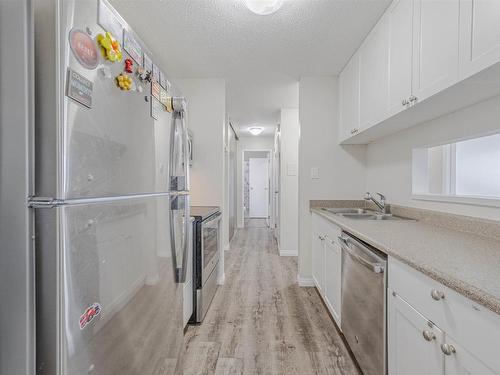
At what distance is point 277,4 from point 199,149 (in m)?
1.73

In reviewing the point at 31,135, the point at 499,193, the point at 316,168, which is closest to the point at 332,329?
the point at 499,193

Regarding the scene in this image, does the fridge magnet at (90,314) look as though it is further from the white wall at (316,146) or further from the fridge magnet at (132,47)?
the white wall at (316,146)

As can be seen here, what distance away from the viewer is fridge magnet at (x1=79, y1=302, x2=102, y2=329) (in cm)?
69

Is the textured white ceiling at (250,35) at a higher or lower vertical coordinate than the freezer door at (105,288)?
higher

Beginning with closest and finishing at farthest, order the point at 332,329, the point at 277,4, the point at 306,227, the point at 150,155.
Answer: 1. the point at 150,155
2. the point at 277,4
3. the point at 332,329
4. the point at 306,227

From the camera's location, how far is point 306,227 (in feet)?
9.45

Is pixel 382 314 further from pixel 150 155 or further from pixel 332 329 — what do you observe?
pixel 150 155

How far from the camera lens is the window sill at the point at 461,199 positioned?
1.29 meters

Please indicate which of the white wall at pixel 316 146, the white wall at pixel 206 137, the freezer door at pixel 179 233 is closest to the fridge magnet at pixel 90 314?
the freezer door at pixel 179 233

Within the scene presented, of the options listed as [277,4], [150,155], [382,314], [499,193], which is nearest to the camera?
[150,155]

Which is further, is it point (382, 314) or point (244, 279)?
point (244, 279)

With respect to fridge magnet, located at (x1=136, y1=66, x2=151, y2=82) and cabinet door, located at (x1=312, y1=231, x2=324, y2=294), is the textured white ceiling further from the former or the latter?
cabinet door, located at (x1=312, y1=231, x2=324, y2=294)

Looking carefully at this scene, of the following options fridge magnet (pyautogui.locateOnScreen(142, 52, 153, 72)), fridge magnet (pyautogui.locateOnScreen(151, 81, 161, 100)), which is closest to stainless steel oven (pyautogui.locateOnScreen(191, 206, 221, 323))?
fridge magnet (pyautogui.locateOnScreen(151, 81, 161, 100))

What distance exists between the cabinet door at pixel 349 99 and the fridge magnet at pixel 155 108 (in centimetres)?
178
